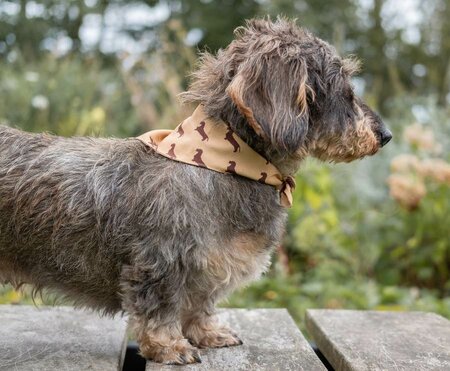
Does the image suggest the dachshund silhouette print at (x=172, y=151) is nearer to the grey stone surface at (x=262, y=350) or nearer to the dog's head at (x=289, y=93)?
the dog's head at (x=289, y=93)

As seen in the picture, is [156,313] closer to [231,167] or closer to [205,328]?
[205,328]

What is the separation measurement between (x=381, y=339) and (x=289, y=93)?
136 centimetres

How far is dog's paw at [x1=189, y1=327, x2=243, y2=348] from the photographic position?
3045 millimetres

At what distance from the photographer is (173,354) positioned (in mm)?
2725

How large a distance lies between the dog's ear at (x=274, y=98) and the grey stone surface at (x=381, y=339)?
995 mm

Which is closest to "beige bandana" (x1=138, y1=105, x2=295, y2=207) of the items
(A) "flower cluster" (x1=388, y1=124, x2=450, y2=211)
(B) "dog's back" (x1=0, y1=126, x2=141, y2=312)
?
(B) "dog's back" (x1=0, y1=126, x2=141, y2=312)

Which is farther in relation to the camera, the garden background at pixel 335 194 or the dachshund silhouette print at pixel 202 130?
the garden background at pixel 335 194

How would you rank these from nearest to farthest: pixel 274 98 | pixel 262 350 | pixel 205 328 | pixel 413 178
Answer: pixel 274 98, pixel 262 350, pixel 205 328, pixel 413 178

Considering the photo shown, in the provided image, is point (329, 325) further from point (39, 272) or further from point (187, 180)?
point (39, 272)

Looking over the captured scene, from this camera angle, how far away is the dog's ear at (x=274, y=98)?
8.41 feet

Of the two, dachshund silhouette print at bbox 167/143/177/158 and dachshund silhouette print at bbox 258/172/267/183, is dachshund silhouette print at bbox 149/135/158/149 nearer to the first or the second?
dachshund silhouette print at bbox 167/143/177/158

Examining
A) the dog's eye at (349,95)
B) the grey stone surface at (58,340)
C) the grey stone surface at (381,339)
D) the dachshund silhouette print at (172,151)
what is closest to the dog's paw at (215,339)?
the grey stone surface at (58,340)

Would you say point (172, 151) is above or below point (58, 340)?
above

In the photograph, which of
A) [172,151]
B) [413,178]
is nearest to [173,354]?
[172,151]
